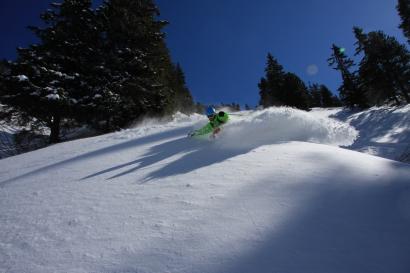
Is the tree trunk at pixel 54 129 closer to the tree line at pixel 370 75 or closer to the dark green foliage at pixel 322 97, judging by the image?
the tree line at pixel 370 75

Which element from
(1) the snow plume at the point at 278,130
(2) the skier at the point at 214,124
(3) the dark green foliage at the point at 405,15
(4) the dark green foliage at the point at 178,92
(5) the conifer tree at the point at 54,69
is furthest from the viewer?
(4) the dark green foliage at the point at 178,92

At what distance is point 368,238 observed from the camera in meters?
2.45

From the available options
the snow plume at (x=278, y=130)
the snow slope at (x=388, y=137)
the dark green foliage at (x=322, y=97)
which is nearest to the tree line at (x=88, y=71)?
the snow plume at (x=278, y=130)

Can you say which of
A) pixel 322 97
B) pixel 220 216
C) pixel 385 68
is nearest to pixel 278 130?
pixel 220 216

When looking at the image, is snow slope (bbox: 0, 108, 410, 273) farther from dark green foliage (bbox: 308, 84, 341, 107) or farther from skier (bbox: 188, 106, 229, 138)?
dark green foliage (bbox: 308, 84, 341, 107)

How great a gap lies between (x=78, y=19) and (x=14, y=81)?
6.96 meters

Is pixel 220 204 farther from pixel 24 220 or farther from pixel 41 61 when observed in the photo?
pixel 41 61

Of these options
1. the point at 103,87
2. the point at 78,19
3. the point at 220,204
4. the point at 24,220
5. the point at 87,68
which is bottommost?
the point at 24,220

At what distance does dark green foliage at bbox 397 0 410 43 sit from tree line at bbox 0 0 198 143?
84.9 feet

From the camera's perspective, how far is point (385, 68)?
28109 millimetres

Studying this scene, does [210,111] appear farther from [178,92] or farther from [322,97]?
[322,97]

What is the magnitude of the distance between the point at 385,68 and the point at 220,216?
3400 centimetres

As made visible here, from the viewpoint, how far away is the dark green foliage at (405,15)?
2559 cm

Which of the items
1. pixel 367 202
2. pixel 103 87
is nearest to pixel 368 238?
pixel 367 202
